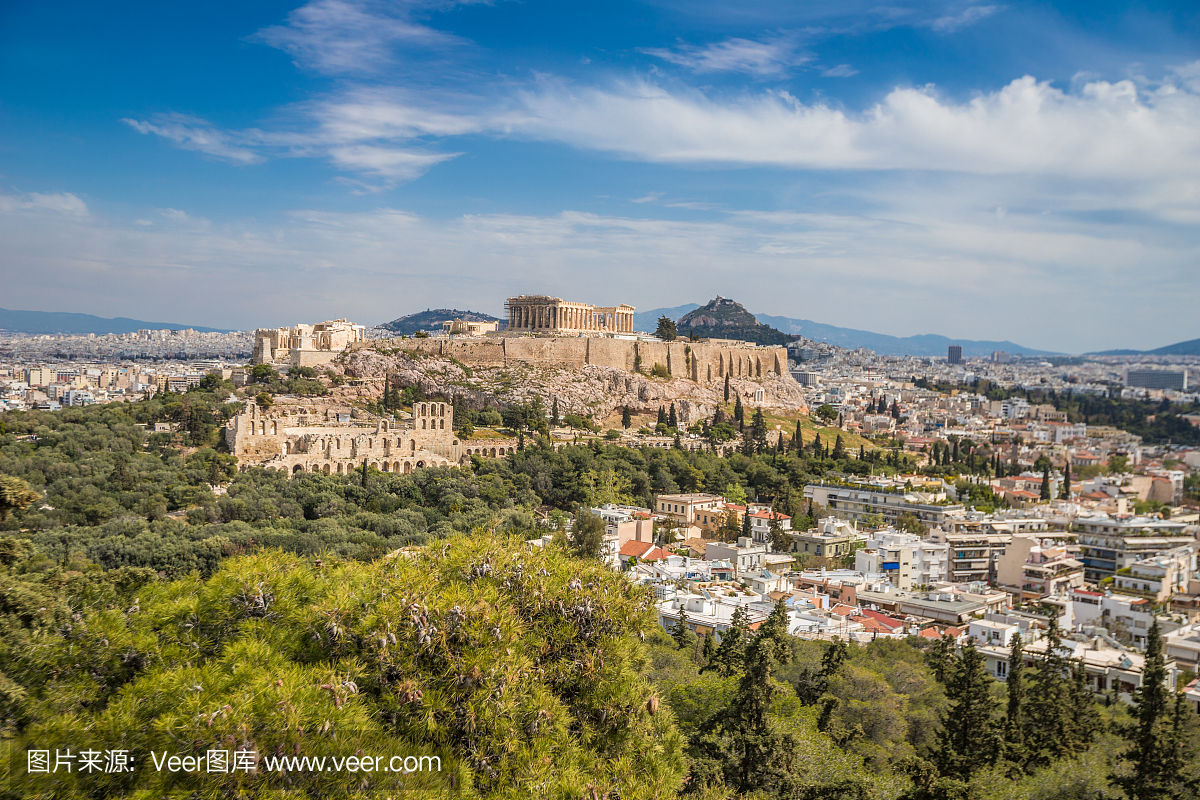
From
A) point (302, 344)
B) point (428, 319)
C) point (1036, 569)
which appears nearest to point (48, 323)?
point (428, 319)

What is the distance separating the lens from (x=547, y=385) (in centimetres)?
5359

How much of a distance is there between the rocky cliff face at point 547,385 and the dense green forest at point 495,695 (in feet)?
108

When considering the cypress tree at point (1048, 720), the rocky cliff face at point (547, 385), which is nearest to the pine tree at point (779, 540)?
the cypress tree at point (1048, 720)

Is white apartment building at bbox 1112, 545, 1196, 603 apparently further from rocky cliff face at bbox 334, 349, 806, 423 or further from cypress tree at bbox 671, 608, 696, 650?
rocky cliff face at bbox 334, 349, 806, 423

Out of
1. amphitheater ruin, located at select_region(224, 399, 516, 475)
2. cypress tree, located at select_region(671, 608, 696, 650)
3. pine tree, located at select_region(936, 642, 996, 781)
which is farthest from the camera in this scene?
amphitheater ruin, located at select_region(224, 399, 516, 475)

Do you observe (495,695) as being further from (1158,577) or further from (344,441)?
(1158,577)

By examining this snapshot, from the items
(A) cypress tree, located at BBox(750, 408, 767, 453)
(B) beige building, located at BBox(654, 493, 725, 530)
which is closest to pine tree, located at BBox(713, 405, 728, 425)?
(A) cypress tree, located at BBox(750, 408, 767, 453)

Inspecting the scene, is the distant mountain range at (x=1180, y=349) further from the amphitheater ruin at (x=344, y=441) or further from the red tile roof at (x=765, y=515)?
the amphitheater ruin at (x=344, y=441)

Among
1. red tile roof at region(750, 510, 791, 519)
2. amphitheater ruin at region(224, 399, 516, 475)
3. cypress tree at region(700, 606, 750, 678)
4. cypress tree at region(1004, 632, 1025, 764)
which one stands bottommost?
red tile roof at region(750, 510, 791, 519)

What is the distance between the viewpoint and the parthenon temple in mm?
63750

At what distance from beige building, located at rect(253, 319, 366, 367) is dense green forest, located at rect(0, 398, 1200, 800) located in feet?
111

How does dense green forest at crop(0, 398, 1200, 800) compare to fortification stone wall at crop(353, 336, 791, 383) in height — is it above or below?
below

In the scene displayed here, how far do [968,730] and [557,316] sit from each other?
52358 mm

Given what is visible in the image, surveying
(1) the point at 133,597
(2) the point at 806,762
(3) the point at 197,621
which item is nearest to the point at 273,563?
(3) the point at 197,621
